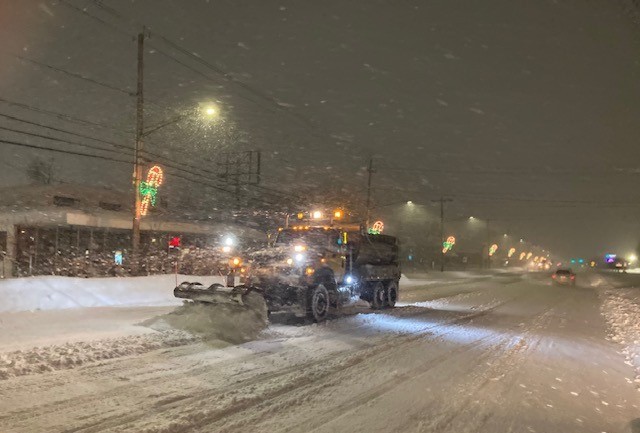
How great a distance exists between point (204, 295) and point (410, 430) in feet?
24.6

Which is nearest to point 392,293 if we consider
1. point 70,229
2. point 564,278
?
point 70,229

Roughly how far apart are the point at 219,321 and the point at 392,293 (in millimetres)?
8941

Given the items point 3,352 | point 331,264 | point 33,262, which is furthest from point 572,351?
point 33,262

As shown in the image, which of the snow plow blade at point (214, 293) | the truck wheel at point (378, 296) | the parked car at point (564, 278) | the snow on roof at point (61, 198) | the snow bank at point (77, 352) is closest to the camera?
the snow bank at point (77, 352)

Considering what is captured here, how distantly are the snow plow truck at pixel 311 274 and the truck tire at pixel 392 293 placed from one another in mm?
283

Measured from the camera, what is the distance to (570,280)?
134ft

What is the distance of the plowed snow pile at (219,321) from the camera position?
10.6m

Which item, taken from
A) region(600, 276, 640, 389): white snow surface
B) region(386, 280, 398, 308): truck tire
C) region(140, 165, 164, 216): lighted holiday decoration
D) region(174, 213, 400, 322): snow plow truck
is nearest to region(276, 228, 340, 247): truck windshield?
region(174, 213, 400, 322): snow plow truck

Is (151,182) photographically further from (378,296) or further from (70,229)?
(378,296)

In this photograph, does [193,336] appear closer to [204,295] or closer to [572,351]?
[204,295]

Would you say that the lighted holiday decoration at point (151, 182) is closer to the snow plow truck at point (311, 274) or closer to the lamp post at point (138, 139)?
the lamp post at point (138, 139)

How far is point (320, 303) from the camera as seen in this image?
13828mm

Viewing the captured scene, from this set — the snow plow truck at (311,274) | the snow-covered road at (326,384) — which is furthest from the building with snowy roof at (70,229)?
the snow-covered road at (326,384)

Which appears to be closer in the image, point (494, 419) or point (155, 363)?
point (494, 419)
